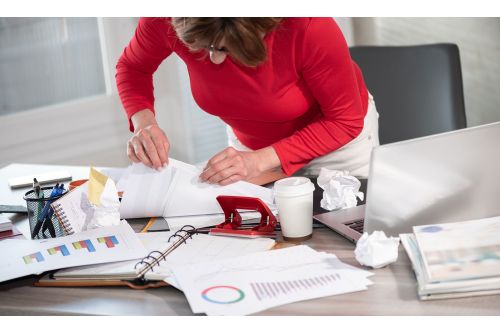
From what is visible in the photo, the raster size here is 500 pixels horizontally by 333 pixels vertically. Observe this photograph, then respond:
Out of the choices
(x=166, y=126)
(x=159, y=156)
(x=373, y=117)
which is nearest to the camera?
(x=159, y=156)

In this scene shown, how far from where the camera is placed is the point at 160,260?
1388 mm

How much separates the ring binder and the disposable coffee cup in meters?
0.21

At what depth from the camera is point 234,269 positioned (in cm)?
133

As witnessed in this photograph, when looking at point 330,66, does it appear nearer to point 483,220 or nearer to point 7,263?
point 483,220

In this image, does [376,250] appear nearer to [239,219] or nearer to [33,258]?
[239,219]

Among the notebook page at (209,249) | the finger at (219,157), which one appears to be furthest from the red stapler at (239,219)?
the finger at (219,157)

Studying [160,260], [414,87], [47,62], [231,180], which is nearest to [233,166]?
[231,180]

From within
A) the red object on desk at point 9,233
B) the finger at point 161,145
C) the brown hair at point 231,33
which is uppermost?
the brown hair at point 231,33

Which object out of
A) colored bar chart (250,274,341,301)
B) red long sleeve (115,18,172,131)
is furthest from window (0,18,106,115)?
colored bar chart (250,274,341,301)

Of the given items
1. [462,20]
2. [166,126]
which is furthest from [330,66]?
[166,126]

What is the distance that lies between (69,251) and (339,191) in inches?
23.2

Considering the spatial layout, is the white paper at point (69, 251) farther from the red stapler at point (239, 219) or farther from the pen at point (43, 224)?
the red stapler at point (239, 219)

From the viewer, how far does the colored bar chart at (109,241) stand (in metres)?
1.48

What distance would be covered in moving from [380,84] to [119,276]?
49.7 inches
